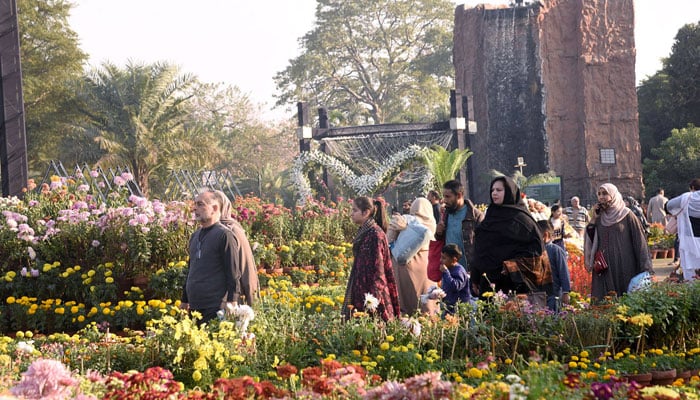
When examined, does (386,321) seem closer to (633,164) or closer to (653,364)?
(653,364)

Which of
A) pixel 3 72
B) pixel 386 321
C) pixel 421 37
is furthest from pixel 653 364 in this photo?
pixel 421 37

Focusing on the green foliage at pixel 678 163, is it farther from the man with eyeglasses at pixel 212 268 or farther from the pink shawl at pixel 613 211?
the man with eyeglasses at pixel 212 268

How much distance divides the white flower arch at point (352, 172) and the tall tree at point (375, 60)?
82.4ft

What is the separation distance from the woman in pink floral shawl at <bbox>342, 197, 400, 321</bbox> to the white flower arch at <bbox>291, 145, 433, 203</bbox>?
13701 millimetres

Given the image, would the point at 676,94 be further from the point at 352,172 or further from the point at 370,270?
the point at 370,270

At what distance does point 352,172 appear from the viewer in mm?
22344

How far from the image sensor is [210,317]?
604cm

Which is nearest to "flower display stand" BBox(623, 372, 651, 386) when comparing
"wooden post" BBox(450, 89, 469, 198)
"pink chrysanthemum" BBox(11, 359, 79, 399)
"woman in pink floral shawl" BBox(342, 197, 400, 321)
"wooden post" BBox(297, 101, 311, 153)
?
"woman in pink floral shawl" BBox(342, 197, 400, 321)

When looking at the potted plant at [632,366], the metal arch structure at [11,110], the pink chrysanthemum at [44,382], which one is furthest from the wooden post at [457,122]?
the pink chrysanthemum at [44,382]

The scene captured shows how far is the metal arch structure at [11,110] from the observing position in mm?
11414

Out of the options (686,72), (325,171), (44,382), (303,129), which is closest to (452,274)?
(44,382)

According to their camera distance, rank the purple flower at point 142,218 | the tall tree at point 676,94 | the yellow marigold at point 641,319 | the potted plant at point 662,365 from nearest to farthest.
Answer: the potted plant at point 662,365 → the yellow marigold at point 641,319 → the purple flower at point 142,218 → the tall tree at point 676,94

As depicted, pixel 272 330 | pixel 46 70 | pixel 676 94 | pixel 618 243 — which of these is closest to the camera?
pixel 272 330

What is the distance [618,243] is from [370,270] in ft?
7.73
